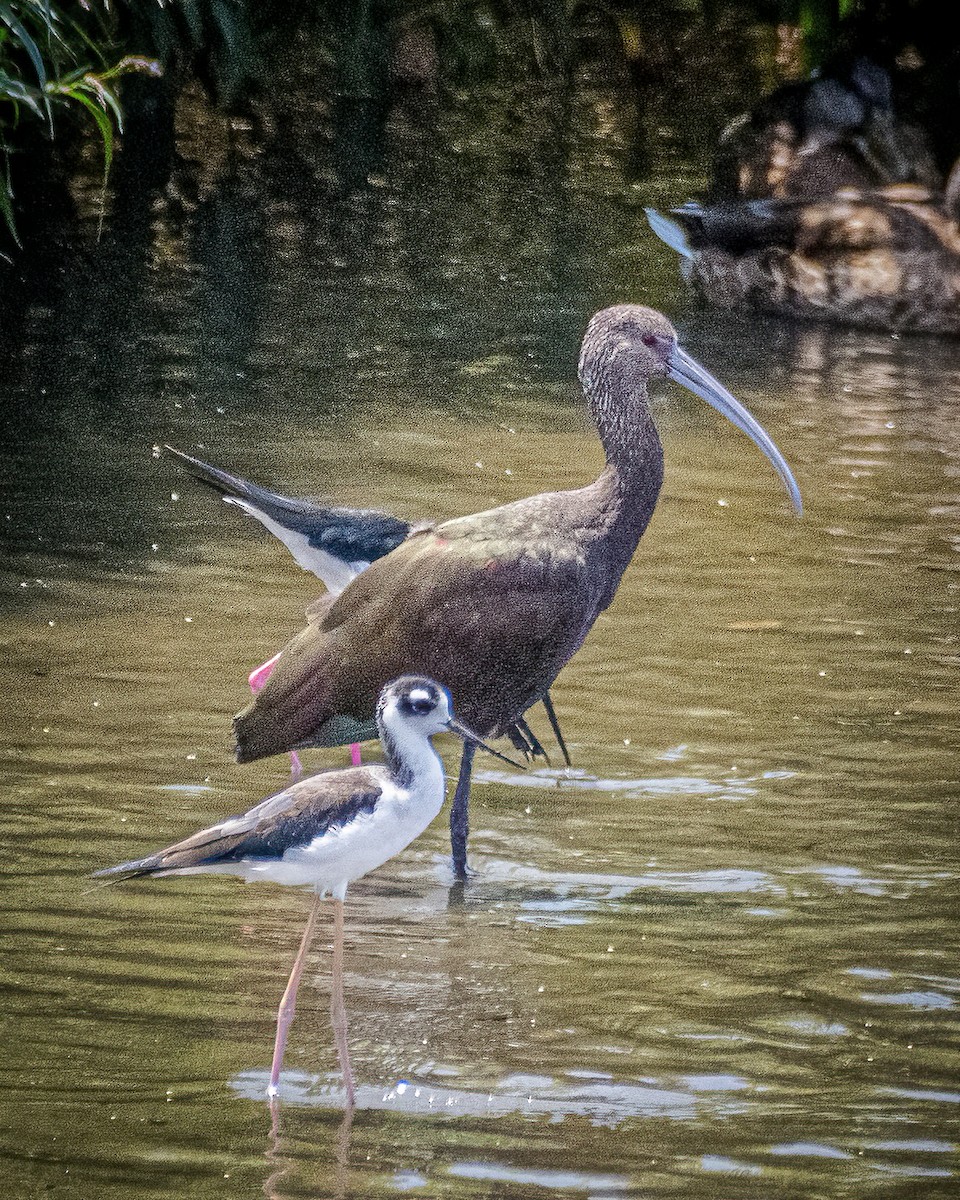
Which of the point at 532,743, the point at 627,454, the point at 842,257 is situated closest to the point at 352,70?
the point at 842,257

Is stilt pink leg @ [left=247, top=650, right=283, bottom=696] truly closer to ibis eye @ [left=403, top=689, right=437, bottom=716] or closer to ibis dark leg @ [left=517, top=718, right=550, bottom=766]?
ibis dark leg @ [left=517, top=718, right=550, bottom=766]

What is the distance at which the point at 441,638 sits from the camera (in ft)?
20.8

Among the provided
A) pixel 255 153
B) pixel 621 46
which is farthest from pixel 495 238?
pixel 621 46

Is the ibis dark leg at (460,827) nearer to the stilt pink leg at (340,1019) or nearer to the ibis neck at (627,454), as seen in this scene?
the ibis neck at (627,454)

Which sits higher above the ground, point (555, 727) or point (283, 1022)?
point (555, 727)

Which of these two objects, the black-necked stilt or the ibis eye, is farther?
the ibis eye

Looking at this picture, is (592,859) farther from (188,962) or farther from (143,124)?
(143,124)

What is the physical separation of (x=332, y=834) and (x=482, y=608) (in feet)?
4.42

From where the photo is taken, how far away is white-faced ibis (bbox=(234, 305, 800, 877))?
6.27 metres

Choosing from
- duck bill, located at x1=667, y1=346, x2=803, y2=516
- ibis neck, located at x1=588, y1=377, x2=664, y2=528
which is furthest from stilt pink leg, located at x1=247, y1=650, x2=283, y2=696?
duck bill, located at x1=667, y1=346, x2=803, y2=516

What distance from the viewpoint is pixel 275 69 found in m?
22.6

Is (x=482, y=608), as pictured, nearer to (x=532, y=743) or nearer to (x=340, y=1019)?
(x=532, y=743)

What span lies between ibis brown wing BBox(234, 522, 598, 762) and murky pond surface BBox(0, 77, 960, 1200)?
443 mm

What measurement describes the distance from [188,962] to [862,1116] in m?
1.76
